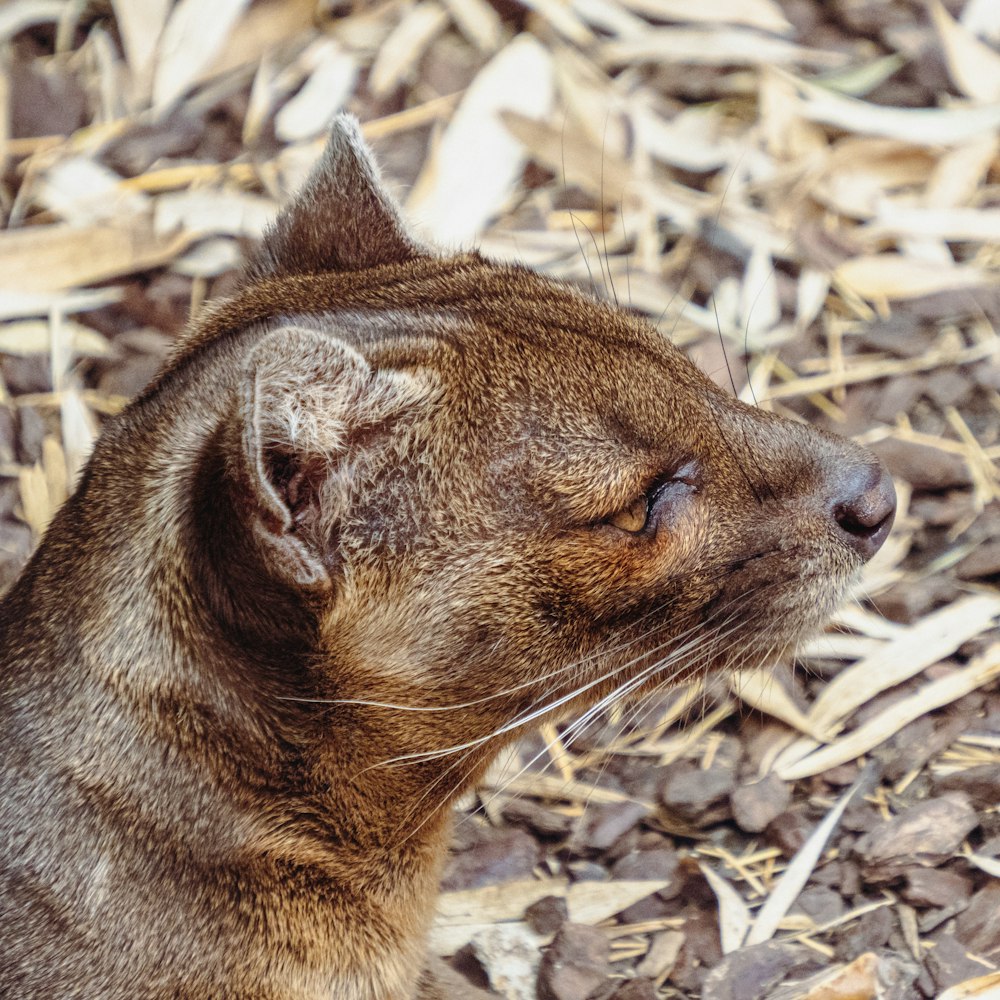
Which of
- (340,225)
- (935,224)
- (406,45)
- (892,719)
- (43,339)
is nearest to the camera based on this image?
(340,225)

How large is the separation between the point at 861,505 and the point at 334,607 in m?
1.09

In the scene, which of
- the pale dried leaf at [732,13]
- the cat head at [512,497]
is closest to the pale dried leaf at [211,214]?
the pale dried leaf at [732,13]

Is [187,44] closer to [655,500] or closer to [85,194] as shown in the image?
[85,194]

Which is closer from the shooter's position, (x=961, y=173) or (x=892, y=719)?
(x=892, y=719)

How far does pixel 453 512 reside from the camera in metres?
2.52

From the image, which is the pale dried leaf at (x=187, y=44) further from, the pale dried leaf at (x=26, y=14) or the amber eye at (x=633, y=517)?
the amber eye at (x=633, y=517)

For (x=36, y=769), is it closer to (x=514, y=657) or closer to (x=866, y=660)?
(x=514, y=657)

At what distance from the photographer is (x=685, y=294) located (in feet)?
15.3

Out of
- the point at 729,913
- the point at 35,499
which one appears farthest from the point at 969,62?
the point at 35,499

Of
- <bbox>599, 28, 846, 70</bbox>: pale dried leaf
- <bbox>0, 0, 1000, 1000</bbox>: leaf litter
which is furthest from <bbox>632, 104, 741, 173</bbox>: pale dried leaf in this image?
<bbox>599, 28, 846, 70</bbox>: pale dried leaf

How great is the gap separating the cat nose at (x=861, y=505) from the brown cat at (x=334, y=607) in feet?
0.20

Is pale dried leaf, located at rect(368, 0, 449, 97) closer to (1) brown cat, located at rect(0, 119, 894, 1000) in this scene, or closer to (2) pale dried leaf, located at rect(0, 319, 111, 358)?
(2) pale dried leaf, located at rect(0, 319, 111, 358)

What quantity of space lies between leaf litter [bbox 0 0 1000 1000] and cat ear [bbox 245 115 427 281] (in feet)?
2.06

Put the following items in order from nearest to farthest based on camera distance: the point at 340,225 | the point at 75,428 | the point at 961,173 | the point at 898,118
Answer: the point at 340,225 → the point at 75,428 → the point at 961,173 → the point at 898,118
